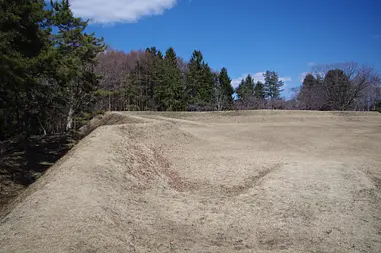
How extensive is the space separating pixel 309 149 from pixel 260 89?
180ft

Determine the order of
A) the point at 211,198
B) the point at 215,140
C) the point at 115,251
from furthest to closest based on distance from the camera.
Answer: the point at 215,140 → the point at 211,198 → the point at 115,251

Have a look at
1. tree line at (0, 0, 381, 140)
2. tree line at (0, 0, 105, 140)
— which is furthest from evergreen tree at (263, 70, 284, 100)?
tree line at (0, 0, 105, 140)

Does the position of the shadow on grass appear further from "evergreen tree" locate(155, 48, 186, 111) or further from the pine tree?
"evergreen tree" locate(155, 48, 186, 111)

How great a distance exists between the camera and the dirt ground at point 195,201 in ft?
14.6

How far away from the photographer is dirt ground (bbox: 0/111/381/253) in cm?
446

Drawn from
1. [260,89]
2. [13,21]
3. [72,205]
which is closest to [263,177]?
[72,205]

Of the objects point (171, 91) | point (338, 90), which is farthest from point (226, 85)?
point (338, 90)

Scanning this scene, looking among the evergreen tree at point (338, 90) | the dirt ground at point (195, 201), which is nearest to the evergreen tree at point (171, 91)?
the evergreen tree at point (338, 90)

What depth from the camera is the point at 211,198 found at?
7.17m

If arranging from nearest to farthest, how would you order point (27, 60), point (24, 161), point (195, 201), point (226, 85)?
point (195, 201) < point (27, 60) < point (24, 161) < point (226, 85)

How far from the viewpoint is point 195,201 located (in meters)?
6.91

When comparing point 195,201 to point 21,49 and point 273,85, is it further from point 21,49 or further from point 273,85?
point 273,85

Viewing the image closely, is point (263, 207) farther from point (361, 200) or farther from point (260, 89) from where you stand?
point (260, 89)

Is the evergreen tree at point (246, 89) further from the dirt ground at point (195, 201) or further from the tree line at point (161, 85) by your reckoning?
the dirt ground at point (195, 201)
